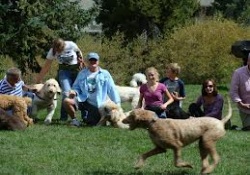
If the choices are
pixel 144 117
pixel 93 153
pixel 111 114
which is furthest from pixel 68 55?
pixel 144 117

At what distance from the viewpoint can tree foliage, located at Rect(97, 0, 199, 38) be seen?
3303 centimetres

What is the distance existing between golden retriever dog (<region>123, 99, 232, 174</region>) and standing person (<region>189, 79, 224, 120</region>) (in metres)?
4.09

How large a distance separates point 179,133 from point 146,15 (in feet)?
88.6

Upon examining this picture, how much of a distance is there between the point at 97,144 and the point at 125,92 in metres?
4.41

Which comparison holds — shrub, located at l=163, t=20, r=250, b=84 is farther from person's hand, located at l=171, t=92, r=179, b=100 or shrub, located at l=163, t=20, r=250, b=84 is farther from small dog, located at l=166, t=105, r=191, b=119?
small dog, located at l=166, t=105, r=191, b=119

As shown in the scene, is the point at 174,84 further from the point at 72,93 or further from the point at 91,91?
the point at 72,93

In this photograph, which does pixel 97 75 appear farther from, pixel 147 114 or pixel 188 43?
pixel 188 43

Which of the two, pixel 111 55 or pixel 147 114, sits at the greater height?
pixel 147 114

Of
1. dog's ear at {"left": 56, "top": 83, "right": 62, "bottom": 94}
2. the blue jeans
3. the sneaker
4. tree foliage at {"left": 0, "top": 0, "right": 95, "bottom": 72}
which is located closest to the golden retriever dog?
the sneaker

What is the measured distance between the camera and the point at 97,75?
11281 mm

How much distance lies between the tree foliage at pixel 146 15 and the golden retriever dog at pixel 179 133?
86.1 ft

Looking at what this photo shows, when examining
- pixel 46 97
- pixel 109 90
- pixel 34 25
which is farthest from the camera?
pixel 34 25

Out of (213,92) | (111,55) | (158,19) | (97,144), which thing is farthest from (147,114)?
(158,19)

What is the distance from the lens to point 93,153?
26.7 feet
